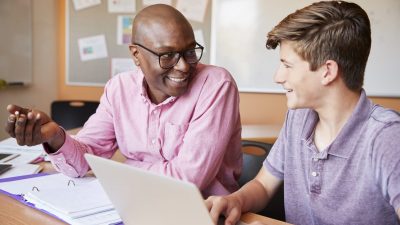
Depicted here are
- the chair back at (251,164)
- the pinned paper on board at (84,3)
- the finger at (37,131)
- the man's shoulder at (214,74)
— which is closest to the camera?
the finger at (37,131)

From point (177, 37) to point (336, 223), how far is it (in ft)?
2.28

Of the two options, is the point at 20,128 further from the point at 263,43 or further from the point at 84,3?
the point at 84,3

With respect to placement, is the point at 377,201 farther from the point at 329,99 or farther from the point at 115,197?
the point at 115,197

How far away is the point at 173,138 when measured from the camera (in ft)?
4.15

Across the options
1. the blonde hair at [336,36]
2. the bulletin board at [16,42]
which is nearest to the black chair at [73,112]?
the bulletin board at [16,42]

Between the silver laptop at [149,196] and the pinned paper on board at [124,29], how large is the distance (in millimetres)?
2632

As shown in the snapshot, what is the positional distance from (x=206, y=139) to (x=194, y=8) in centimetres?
204

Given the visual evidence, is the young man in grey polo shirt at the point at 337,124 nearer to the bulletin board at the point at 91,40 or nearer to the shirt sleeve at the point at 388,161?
the shirt sleeve at the point at 388,161

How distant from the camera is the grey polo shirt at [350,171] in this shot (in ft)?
2.83

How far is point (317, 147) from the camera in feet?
3.38

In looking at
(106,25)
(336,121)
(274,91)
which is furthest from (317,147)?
(106,25)

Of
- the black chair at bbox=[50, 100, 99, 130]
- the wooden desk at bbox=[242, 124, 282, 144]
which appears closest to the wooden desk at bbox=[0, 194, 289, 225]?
the wooden desk at bbox=[242, 124, 282, 144]

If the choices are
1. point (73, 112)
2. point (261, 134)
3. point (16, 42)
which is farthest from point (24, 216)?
point (16, 42)

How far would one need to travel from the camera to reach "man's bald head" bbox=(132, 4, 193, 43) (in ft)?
3.96
